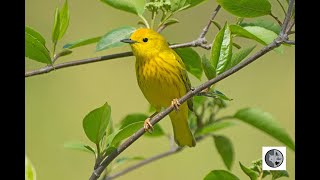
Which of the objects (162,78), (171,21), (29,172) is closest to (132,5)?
(171,21)

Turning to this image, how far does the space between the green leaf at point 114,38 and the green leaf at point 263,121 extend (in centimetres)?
25

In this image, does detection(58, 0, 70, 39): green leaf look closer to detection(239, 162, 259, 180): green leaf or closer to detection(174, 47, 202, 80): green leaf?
detection(174, 47, 202, 80): green leaf

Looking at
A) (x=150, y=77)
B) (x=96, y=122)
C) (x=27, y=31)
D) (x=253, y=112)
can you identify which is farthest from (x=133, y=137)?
(x=150, y=77)

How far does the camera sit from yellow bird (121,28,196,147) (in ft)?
3.42

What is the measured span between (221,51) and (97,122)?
171 millimetres

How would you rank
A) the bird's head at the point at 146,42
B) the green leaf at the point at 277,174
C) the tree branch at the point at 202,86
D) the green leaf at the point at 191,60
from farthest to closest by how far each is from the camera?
1. the bird's head at the point at 146,42
2. the green leaf at the point at 191,60
3. the green leaf at the point at 277,174
4. the tree branch at the point at 202,86

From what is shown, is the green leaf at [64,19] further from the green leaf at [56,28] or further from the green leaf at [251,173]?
the green leaf at [251,173]

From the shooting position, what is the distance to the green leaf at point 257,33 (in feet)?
2.32

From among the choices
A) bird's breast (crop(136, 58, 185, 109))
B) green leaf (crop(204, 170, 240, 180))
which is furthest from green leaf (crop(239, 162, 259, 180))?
bird's breast (crop(136, 58, 185, 109))

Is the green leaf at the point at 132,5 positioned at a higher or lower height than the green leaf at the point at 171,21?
higher

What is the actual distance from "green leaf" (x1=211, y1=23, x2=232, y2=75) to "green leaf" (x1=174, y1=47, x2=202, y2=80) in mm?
131

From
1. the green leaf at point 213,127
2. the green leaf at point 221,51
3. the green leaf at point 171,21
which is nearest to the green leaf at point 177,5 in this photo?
the green leaf at point 171,21

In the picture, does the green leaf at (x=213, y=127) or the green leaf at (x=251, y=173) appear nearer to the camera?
the green leaf at (x=251, y=173)

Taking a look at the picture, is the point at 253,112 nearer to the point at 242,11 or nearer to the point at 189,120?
the point at 189,120
